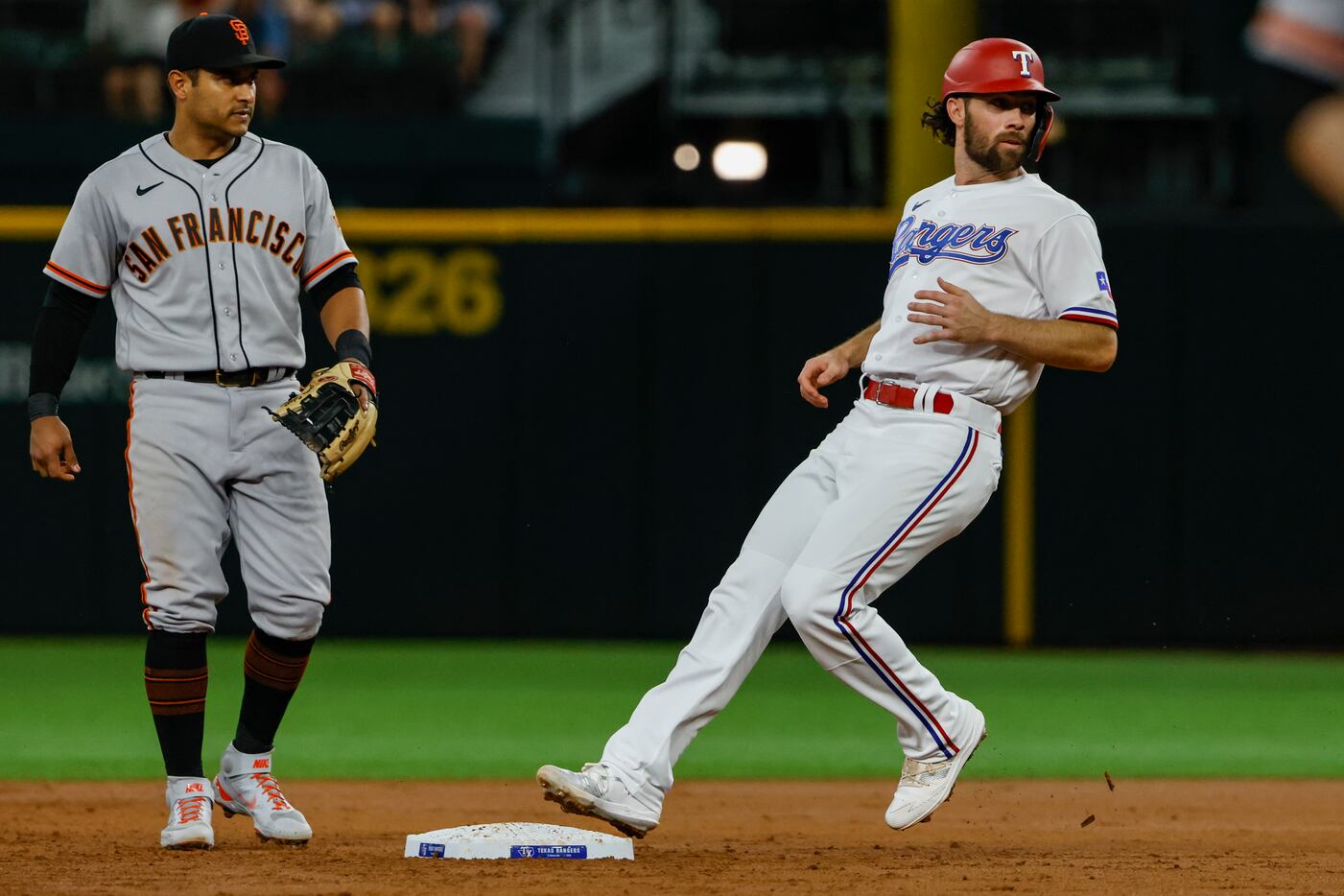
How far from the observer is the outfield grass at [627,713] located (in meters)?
6.39

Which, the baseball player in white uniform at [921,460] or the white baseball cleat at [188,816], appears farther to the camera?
the white baseball cleat at [188,816]

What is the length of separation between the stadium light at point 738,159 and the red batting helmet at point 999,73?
780 cm

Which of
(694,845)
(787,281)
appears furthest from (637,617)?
(694,845)

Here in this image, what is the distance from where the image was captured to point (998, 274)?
14.3 feet

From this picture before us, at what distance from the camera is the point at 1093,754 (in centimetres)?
657

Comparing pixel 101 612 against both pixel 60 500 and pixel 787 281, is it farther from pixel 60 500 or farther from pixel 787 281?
pixel 787 281

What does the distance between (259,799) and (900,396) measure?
1.81 metres

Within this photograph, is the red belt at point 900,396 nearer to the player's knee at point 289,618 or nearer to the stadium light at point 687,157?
the player's knee at point 289,618

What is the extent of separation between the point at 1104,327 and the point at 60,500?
21.4ft

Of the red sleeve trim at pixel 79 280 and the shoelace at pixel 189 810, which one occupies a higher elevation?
the red sleeve trim at pixel 79 280

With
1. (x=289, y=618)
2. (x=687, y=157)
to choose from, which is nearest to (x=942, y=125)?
(x=289, y=618)

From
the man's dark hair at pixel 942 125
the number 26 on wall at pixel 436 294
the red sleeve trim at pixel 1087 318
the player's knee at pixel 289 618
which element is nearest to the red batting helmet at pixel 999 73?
the man's dark hair at pixel 942 125

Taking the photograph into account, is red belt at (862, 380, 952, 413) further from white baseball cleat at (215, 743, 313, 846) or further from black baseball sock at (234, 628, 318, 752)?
white baseball cleat at (215, 743, 313, 846)

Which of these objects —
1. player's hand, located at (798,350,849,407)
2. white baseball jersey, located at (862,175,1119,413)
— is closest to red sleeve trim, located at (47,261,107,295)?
player's hand, located at (798,350,849,407)
